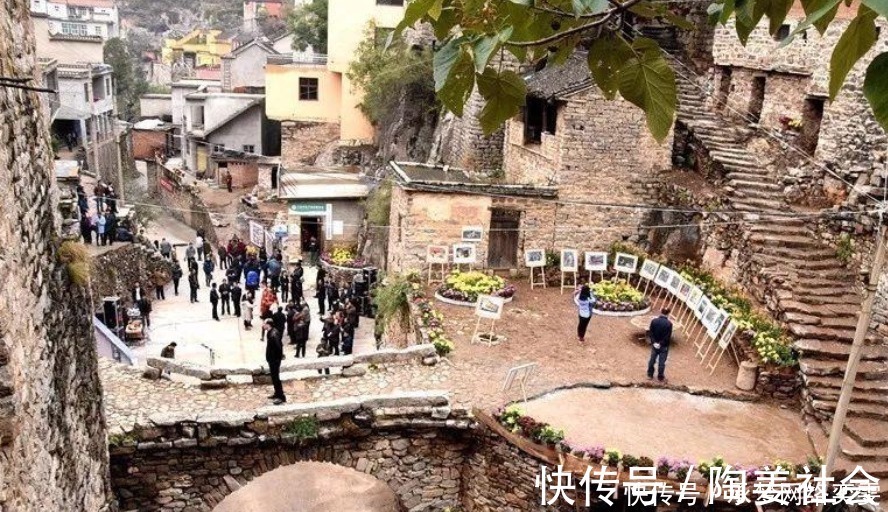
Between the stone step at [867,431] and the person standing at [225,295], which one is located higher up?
the stone step at [867,431]

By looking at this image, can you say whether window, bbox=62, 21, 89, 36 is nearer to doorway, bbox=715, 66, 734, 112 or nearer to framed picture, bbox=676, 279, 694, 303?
doorway, bbox=715, 66, 734, 112

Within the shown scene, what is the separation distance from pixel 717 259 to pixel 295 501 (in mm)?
11218

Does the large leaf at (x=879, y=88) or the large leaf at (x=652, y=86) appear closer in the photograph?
the large leaf at (x=879, y=88)

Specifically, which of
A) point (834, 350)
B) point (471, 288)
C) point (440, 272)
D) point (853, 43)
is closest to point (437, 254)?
point (440, 272)

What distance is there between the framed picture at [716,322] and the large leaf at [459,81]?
13924 mm

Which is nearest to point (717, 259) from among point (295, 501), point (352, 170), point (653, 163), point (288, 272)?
point (653, 163)

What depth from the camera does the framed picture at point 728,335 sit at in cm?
1527

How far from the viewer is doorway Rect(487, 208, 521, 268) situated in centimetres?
1989

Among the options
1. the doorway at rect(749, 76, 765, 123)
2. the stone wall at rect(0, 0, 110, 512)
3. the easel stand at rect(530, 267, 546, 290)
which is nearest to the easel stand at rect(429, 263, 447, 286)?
the easel stand at rect(530, 267, 546, 290)

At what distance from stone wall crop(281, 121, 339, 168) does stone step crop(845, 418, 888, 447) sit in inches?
1162

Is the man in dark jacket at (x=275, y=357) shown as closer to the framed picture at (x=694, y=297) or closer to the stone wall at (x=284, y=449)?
the stone wall at (x=284, y=449)

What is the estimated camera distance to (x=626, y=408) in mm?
13875

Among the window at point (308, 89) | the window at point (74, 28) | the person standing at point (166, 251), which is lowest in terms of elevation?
the person standing at point (166, 251)

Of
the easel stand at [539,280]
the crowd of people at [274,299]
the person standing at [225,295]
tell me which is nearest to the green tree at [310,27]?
the crowd of people at [274,299]
